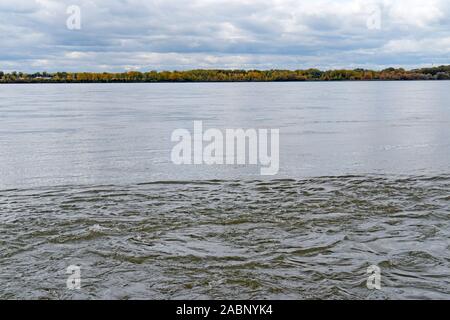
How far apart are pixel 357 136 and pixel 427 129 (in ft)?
13.2

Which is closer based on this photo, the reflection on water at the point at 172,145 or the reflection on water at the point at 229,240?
the reflection on water at the point at 229,240

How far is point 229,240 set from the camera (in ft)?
27.2

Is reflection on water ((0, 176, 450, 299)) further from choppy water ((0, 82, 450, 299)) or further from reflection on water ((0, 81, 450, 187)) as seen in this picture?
reflection on water ((0, 81, 450, 187))

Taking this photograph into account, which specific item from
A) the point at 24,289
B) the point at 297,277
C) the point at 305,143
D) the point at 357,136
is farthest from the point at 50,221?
the point at 357,136

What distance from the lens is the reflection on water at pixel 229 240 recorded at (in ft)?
21.6

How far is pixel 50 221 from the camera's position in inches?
365

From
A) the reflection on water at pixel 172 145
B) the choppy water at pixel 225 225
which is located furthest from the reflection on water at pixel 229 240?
the reflection on water at pixel 172 145

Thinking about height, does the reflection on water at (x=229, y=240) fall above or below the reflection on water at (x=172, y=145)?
below

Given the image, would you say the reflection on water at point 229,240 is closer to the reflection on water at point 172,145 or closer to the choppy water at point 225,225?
the choppy water at point 225,225

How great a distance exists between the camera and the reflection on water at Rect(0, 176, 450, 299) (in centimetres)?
659

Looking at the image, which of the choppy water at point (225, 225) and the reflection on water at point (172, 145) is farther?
the reflection on water at point (172, 145)

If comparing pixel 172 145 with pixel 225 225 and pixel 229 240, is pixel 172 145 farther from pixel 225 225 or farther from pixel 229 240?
pixel 229 240

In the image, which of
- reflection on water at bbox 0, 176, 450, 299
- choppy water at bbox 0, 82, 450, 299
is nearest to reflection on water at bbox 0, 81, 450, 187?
choppy water at bbox 0, 82, 450, 299

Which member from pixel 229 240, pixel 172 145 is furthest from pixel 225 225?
pixel 172 145
